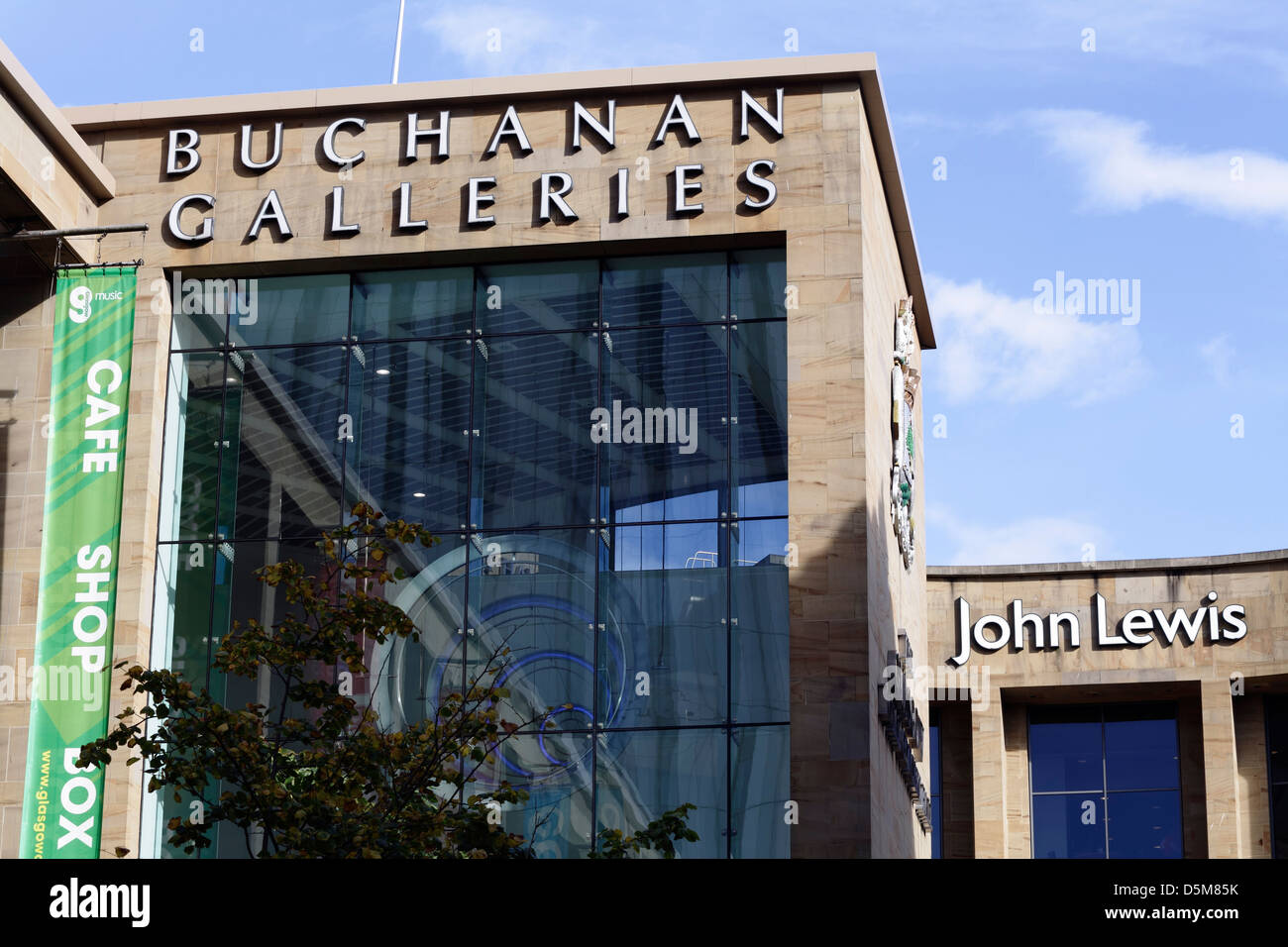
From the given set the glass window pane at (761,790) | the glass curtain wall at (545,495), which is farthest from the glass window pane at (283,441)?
the glass window pane at (761,790)

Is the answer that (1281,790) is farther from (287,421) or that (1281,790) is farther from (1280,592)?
(287,421)

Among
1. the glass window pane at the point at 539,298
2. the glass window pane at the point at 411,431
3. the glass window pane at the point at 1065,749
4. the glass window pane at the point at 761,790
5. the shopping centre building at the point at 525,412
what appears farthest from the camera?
the glass window pane at the point at 1065,749

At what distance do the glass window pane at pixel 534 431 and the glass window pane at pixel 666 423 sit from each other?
1.13 ft

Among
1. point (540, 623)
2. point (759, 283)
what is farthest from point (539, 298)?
point (540, 623)

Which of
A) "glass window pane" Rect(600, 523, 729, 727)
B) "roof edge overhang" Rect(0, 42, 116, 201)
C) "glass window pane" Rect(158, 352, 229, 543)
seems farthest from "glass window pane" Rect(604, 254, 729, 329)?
"roof edge overhang" Rect(0, 42, 116, 201)

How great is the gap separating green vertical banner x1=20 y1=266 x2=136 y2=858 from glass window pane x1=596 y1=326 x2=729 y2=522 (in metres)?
7.17

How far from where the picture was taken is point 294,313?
2725 cm

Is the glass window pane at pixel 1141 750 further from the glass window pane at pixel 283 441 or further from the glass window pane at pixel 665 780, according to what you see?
the glass window pane at pixel 283 441

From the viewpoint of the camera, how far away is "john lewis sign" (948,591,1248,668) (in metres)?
40.6

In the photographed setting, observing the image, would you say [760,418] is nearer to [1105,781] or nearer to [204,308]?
[204,308]

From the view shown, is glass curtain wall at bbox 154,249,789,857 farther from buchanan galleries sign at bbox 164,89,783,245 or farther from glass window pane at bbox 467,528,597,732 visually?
buchanan galleries sign at bbox 164,89,783,245

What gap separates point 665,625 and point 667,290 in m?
4.89

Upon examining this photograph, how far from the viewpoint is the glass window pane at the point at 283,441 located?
86.3 feet

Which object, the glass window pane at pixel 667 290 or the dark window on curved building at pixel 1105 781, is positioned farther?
the dark window on curved building at pixel 1105 781
